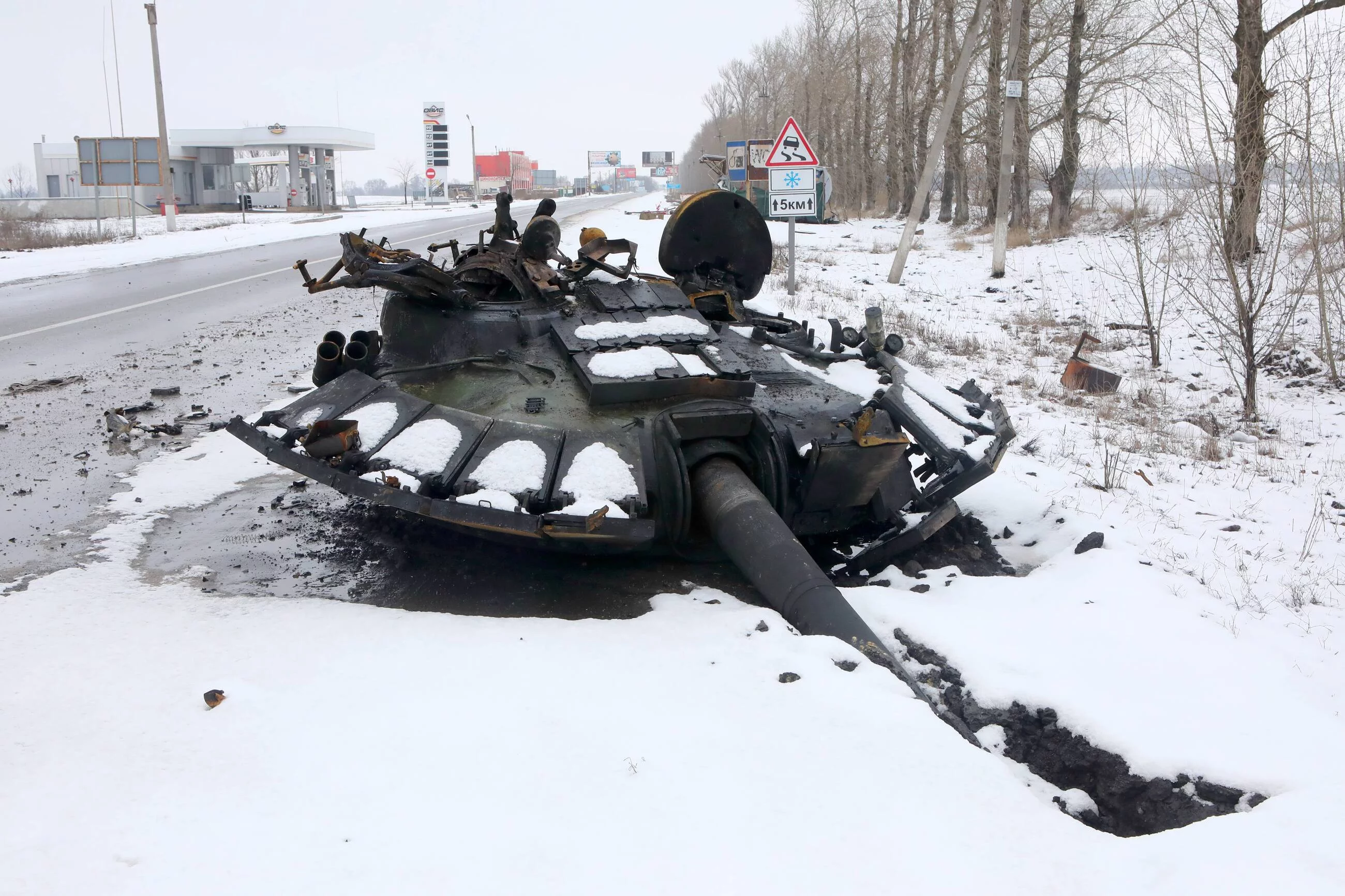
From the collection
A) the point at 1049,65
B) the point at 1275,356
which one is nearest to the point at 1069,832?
the point at 1275,356

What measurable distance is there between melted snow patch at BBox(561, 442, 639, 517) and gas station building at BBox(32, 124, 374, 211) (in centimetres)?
5191

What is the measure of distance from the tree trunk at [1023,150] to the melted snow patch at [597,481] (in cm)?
1728

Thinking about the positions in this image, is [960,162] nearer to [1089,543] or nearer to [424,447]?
[1089,543]

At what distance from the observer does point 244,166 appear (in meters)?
60.8

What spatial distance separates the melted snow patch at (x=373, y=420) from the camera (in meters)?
4.65

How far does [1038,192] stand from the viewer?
121 ft

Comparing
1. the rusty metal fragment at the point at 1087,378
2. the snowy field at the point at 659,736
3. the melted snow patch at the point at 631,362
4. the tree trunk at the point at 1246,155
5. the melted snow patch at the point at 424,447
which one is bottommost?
the snowy field at the point at 659,736

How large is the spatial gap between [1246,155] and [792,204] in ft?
17.8

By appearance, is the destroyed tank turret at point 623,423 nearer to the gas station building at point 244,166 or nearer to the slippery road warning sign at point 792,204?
the slippery road warning sign at point 792,204

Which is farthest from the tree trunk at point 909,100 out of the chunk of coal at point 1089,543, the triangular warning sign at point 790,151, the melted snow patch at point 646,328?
the chunk of coal at point 1089,543

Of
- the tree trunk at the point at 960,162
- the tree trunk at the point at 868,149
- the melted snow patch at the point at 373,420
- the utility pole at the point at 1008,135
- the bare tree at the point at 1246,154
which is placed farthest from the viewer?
the tree trunk at the point at 868,149

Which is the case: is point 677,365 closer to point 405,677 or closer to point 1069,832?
point 405,677

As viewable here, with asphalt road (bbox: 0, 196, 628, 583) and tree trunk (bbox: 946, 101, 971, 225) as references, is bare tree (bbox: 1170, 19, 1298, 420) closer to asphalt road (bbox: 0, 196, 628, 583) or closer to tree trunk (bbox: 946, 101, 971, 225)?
asphalt road (bbox: 0, 196, 628, 583)

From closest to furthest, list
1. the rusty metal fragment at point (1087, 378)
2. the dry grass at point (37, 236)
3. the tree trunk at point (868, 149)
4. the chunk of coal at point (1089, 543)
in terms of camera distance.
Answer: the chunk of coal at point (1089, 543)
the rusty metal fragment at point (1087, 378)
the dry grass at point (37, 236)
the tree trunk at point (868, 149)
